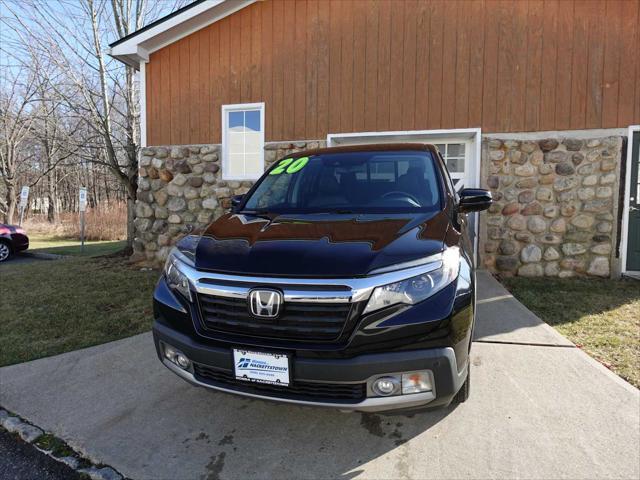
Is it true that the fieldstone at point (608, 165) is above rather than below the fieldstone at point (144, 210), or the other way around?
above

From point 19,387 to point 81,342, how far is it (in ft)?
3.04

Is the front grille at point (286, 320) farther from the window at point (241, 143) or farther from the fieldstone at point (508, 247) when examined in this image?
the window at point (241, 143)

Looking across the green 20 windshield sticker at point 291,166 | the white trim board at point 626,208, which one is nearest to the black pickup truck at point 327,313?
the green 20 windshield sticker at point 291,166

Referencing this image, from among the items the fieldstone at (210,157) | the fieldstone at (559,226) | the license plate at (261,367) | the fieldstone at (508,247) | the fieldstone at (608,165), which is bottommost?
the license plate at (261,367)

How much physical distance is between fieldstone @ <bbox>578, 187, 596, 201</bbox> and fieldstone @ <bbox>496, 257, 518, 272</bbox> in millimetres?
1385

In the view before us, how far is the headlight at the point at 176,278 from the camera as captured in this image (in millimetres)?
2312

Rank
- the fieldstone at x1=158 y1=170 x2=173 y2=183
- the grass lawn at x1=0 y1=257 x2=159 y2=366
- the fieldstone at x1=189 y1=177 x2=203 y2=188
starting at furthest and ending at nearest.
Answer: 1. the fieldstone at x1=158 y1=170 x2=173 y2=183
2. the fieldstone at x1=189 y1=177 x2=203 y2=188
3. the grass lawn at x1=0 y1=257 x2=159 y2=366

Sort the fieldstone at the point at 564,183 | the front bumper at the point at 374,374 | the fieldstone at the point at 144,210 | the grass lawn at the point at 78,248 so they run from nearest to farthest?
the front bumper at the point at 374,374, the fieldstone at the point at 564,183, the fieldstone at the point at 144,210, the grass lawn at the point at 78,248

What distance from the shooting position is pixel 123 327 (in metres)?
4.62

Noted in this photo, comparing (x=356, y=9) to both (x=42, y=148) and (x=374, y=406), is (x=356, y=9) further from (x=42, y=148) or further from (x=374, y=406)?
(x=42, y=148)

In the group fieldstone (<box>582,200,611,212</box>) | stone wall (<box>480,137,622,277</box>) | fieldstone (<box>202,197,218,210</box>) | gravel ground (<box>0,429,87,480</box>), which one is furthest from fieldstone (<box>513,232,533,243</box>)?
gravel ground (<box>0,429,87,480</box>)

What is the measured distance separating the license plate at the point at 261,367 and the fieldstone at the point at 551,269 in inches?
239

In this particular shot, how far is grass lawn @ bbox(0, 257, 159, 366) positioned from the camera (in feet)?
13.9

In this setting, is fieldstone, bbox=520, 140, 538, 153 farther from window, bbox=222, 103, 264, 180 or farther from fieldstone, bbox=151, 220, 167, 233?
fieldstone, bbox=151, 220, 167, 233
